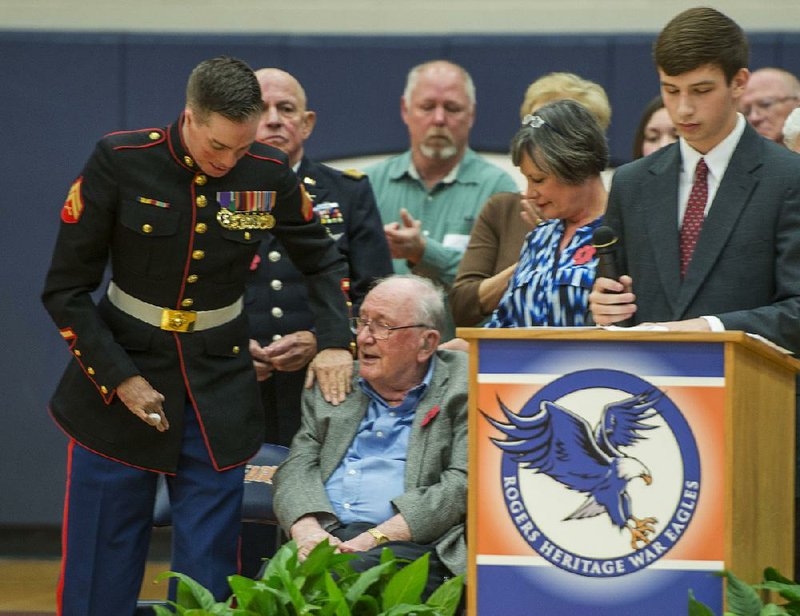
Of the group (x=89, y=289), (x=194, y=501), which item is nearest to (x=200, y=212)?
(x=89, y=289)

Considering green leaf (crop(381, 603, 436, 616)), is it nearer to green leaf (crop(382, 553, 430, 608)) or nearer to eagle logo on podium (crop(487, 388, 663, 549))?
green leaf (crop(382, 553, 430, 608))

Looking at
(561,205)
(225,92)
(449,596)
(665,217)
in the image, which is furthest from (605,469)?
(225,92)

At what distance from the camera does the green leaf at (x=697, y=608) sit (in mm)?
2156

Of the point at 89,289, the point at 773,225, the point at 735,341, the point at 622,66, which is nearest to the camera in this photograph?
the point at 735,341

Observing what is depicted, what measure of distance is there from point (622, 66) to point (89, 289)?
290 cm

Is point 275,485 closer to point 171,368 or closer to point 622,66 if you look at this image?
point 171,368

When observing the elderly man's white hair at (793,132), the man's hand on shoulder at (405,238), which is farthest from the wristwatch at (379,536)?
the elderly man's white hair at (793,132)

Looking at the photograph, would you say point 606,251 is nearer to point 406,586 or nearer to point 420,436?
point 406,586

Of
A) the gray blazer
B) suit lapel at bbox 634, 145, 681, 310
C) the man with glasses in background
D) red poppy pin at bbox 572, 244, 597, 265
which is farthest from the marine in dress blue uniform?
the man with glasses in background

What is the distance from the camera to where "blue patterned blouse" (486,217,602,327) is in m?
2.86

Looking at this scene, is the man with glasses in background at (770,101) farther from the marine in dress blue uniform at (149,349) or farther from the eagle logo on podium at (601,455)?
the eagle logo on podium at (601,455)

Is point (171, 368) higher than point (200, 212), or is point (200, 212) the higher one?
point (200, 212)

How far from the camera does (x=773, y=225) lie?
2.51m

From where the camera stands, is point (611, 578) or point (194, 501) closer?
point (611, 578)
